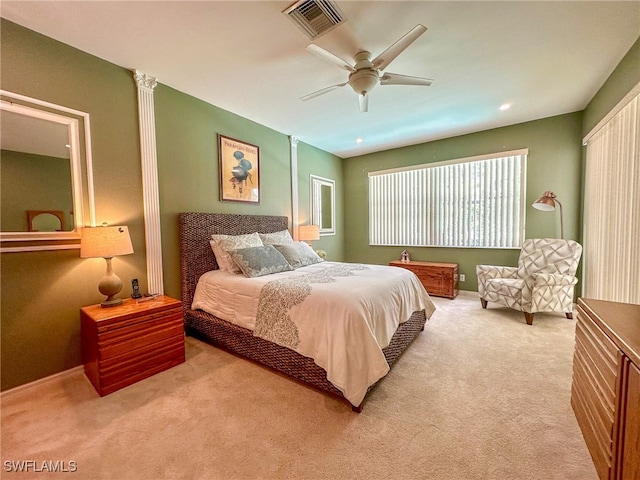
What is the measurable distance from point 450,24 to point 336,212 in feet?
12.7

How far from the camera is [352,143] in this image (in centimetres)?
481

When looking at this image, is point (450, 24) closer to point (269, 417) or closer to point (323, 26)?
point (323, 26)

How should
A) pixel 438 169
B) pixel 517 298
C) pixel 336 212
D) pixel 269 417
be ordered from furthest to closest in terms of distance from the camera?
pixel 336 212, pixel 438 169, pixel 517 298, pixel 269 417

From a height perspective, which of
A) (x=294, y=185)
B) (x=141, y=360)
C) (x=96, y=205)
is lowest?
(x=141, y=360)

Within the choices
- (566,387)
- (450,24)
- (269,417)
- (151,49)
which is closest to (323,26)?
(450,24)

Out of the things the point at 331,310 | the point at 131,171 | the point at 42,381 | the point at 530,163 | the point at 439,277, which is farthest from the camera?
the point at 439,277

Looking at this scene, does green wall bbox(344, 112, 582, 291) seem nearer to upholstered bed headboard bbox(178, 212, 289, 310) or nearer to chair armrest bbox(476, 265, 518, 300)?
chair armrest bbox(476, 265, 518, 300)

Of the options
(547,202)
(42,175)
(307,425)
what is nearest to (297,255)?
(307,425)

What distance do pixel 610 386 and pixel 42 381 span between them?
3701mm

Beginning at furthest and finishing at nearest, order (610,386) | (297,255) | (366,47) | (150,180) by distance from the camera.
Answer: (297,255) → (150,180) → (366,47) → (610,386)

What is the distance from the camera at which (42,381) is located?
6.63 feet

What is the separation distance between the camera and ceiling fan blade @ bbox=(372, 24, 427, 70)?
1.62 m

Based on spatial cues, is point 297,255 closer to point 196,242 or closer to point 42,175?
point 196,242

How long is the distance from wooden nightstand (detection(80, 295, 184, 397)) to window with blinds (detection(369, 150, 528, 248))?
4186mm
